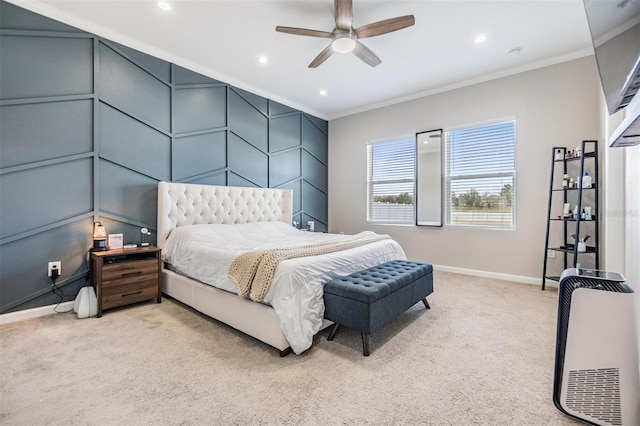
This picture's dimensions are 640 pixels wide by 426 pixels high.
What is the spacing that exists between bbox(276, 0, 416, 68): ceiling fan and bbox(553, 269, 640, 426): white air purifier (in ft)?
7.78

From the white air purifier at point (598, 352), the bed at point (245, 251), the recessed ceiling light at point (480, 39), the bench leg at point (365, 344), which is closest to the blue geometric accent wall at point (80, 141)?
the bed at point (245, 251)

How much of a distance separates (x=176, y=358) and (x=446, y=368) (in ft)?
6.21

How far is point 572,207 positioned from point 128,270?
17.2 feet

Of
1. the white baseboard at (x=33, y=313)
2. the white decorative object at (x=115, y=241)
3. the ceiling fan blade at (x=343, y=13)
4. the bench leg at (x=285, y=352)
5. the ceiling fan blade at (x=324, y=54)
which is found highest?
the ceiling fan blade at (x=343, y=13)

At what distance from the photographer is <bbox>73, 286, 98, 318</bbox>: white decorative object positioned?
2672 millimetres

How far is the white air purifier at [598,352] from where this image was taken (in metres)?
1.31

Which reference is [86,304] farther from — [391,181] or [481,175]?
[481,175]

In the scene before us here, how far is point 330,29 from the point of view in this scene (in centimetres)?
313

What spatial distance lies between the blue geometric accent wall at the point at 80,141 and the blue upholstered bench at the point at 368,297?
262cm

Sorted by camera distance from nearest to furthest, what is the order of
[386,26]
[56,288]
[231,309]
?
[231,309] → [386,26] → [56,288]

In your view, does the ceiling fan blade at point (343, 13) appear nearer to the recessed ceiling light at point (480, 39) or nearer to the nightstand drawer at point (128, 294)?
the recessed ceiling light at point (480, 39)

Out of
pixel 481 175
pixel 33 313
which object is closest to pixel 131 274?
pixel 33 313

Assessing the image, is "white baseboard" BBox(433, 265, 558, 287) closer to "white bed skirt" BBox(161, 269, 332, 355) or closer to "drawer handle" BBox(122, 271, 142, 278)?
"white bed skirt" BBox(161, 269, 332, 355)

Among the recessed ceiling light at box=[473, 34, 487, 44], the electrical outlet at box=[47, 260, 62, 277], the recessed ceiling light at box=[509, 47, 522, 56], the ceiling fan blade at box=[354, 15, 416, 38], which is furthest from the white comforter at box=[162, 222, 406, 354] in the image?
the recessed ceiling light at box=[509, 47, 522, 56]
